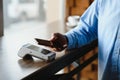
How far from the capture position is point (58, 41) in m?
1.35

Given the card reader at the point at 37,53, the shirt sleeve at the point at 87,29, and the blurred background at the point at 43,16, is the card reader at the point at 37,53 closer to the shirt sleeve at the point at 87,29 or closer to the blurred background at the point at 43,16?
the shirt sleeve at the point at 87,29

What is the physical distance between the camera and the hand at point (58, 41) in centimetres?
135

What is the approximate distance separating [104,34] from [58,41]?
261 millimetres

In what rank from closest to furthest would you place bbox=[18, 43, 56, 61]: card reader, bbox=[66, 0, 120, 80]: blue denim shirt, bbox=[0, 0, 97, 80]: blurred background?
bbox=[18, 43, 56, 61]: card reader
bbox=[66, 0, 120, 80]: blue denim shirt
bbox=[0, 0, 97, 80]: blurred background

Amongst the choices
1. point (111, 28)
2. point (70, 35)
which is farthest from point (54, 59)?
point (111, 28)

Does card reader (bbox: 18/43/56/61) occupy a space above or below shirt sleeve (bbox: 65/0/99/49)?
below

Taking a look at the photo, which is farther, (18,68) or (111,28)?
(111,28)

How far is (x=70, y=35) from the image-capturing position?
143cm

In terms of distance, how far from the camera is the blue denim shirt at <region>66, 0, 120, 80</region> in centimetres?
133

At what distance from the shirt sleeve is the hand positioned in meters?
0.07

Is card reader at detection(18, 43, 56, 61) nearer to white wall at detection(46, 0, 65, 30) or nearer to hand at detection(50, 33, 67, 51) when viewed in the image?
hand at detection(50, 33, 67, 51)

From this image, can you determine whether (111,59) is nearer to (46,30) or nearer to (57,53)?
(57,53)

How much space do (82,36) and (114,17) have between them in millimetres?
231

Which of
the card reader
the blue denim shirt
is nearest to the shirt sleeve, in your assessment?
the blue denim shirt
